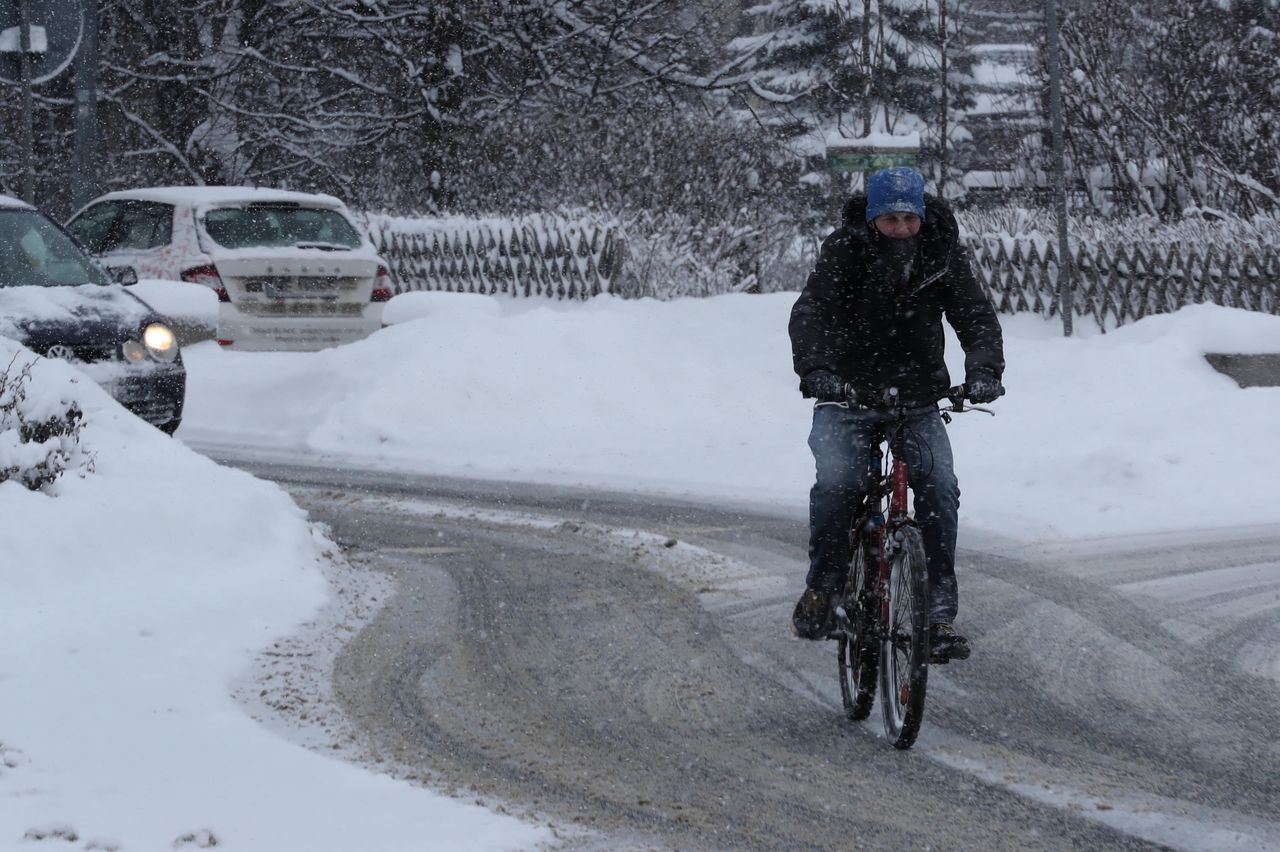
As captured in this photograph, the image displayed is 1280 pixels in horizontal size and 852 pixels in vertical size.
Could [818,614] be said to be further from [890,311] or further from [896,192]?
[896,192]

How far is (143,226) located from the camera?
15719 millimetres

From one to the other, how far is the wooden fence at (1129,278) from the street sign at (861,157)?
7.49 ft

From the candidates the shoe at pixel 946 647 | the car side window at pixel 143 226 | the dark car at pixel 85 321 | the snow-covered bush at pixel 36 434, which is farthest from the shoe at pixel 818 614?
the car side window at pixel 143 226

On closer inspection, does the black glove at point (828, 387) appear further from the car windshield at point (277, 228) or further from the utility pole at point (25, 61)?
the car windshield at point (277, 228)

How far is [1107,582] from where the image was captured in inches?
330

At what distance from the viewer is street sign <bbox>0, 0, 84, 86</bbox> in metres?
14.3

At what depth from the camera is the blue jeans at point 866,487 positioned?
5809 millimetres

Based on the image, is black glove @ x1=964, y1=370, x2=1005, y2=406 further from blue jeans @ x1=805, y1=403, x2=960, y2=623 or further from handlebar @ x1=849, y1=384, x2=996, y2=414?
blue jeans @ x1=805, y1=403, x2=960, y2=623

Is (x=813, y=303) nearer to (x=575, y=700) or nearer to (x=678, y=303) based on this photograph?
(x=575, y=700)

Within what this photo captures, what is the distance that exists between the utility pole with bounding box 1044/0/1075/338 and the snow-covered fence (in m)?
4.88

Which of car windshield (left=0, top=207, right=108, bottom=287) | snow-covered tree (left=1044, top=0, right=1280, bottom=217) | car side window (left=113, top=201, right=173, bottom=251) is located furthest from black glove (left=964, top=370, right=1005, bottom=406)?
snow-covered tree (left=1044, top=0, right=1280, bottom=217)

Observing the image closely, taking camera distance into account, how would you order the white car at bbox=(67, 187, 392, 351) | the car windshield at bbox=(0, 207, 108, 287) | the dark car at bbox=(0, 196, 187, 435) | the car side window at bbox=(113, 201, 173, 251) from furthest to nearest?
1. the car side window at bbox=(113, 201, 173, 251)
2. the white car at bbox=(67, 187, 392, 351)
3. the car windshield at bbox=(0, 207, 108, 287)
4. the dark car at bbox=(0, 196, 187, 435)

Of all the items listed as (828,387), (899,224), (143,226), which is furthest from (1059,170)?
(828,387)

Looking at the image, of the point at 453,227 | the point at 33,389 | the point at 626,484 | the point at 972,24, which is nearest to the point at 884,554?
the point at 33,389
